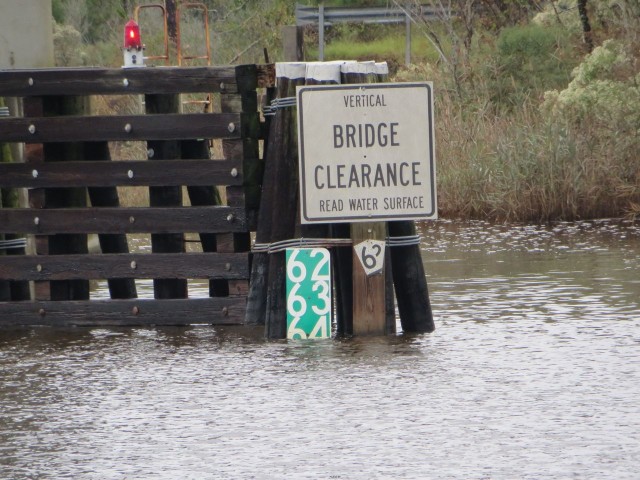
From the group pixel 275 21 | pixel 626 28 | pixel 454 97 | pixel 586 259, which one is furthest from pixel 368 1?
pixel 586 259

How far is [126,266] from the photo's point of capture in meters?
9.92

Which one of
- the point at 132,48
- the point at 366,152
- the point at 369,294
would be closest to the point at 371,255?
the point at 369,294

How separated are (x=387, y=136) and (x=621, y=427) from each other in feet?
10.4

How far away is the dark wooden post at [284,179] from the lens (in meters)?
9.31

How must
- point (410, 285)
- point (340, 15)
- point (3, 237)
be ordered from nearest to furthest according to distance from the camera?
A: point (410, 285)
point (3, 237)
point (340, 15)

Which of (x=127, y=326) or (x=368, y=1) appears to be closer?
(x=127, y=326)

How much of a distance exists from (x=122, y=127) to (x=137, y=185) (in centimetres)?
39

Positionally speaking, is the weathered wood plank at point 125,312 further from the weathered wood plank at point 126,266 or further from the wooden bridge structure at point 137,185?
the weathered wood plank at point 126,266

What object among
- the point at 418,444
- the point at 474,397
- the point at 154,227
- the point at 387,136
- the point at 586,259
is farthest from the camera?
the point at 586,259

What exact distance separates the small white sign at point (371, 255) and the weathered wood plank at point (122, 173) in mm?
1042

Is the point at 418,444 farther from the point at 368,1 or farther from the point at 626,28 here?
the point at 368,1

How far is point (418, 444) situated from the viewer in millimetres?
6414

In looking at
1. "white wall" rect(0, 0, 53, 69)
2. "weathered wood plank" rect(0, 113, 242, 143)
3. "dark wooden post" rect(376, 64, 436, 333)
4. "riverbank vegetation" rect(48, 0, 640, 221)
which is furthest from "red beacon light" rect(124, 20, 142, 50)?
"riverbank vegetation" rect(48, 0, 640, 221)

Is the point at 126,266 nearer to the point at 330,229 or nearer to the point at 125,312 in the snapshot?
the point at 125,312
